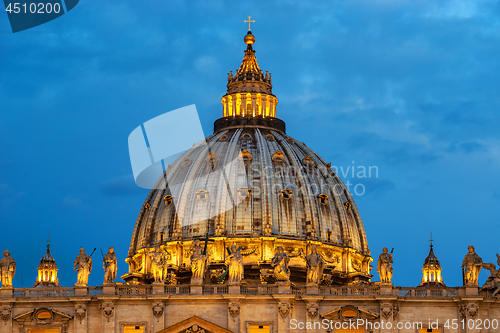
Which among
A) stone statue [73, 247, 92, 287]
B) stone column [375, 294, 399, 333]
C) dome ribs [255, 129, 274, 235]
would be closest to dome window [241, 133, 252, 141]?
dome ribs [255, 129, 274, 235]

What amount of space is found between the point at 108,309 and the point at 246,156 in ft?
143

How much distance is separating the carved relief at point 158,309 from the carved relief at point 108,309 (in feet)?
10.1

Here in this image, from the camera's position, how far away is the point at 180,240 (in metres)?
122

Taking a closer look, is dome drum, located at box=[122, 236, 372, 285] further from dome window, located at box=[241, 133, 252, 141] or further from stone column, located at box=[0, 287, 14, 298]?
stone column, located at box=[0, 287, 14, 298]

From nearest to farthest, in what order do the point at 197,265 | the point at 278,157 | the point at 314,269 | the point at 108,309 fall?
the point at 108,309 → the point at 314,269 → the point at 197,265 → the point at 278,157

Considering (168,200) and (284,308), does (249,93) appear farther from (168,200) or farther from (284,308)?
(284,308)

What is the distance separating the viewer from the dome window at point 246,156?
128 m

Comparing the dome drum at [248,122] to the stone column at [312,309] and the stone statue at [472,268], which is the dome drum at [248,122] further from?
the stone statue at [472,268]

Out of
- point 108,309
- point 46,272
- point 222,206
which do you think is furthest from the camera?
point 46,272

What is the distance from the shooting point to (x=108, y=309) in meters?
87.8

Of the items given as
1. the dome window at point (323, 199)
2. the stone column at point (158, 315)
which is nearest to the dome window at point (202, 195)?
the dome window at point (323, 199)

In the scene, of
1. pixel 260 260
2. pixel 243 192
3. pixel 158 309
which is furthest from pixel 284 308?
pixel 243 192

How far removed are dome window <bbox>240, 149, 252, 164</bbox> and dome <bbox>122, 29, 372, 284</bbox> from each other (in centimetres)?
11

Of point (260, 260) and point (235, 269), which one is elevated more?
point (260, 260)
